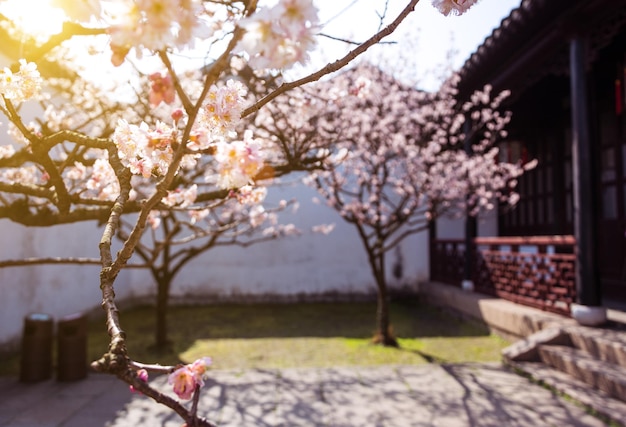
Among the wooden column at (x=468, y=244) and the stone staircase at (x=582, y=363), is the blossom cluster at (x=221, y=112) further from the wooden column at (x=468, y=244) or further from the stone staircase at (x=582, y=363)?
the wooden column at (x=468, y=244)

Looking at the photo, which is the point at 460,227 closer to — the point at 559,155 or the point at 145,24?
the point at 559,155

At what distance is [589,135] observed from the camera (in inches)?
217

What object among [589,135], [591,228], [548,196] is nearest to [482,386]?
[591,228]

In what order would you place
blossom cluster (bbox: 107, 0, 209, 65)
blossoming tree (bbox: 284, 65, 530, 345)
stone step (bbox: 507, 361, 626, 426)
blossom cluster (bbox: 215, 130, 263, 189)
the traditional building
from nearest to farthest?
1. blossom cluster (bbox: 107, 0, 209, 65)
2. blossom cluster (bbox: 215, 130, 263, 189)
3. stone step (bbox: 507, 361, 626, 426)
4. the traditional building
5. blossoming tree (bbox: 284, 65, 530, 345)

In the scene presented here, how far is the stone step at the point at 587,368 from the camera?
414cm

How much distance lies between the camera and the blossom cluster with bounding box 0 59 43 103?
2.19m

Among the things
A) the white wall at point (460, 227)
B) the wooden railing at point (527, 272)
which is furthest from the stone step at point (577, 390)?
the white wall at point (460, 227)

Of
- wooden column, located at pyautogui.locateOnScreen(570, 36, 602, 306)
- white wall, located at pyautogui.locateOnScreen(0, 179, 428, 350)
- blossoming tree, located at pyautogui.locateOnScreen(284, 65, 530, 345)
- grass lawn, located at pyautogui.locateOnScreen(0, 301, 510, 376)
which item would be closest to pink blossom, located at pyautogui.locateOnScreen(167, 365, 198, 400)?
grass lawn, located at pyautogui.locateOnScreen(0, 301, 510, 376)

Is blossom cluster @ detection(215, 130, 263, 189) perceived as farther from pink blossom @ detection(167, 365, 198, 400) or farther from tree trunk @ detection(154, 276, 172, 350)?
tree trunk @ detection(154, 276, 172, 350)

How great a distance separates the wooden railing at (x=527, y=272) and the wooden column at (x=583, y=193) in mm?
294

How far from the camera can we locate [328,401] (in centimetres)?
455

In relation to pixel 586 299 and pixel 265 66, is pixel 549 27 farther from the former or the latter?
pixel 265 66

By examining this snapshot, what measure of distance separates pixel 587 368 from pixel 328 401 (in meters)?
Result: 2.51

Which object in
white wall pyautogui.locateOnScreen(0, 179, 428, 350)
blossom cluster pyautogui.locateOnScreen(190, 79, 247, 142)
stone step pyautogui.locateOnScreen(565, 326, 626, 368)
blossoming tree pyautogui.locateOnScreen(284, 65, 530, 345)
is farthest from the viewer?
white wall pyautogui.locateOnScreen(0, 179, 428, 350)
